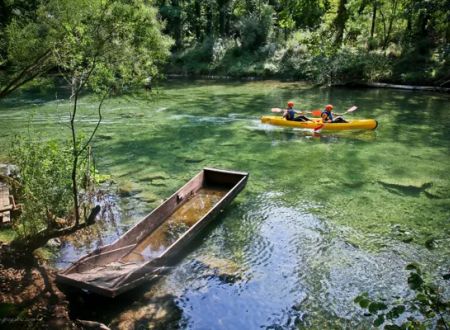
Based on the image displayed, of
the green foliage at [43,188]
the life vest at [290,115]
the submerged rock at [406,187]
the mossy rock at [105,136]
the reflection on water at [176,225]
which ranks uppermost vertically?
the green foliage at [43,188]

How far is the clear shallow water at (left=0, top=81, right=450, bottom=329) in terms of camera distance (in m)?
7.25

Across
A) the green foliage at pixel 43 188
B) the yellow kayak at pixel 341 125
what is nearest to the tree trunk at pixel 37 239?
the green foliage at pixel 43 188

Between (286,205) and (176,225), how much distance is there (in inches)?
112

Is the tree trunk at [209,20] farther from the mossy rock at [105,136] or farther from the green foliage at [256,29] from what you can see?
the mossy rock at [105,136]

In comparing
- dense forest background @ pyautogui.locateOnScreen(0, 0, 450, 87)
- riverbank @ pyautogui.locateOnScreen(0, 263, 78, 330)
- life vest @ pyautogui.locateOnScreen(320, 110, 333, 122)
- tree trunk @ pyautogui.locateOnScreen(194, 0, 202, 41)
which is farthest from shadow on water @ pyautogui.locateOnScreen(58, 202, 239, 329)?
tree trunk @ pyautogui.locateOnScreen(194, 0, 202, 41)

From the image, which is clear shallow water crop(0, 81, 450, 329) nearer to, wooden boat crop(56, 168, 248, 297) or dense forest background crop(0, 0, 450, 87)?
wooden boat crop(56, 168, 248, 297)

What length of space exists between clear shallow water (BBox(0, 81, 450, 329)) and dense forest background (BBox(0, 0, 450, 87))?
5.71 m

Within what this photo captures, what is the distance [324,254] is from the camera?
858 cm

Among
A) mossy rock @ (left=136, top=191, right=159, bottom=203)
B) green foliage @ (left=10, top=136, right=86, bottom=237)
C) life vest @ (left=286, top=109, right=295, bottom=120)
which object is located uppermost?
green foliage @ (left=10, top=136, right=86, bottom=237)

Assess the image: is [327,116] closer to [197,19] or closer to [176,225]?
[176,225]

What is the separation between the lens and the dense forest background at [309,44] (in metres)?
27.3

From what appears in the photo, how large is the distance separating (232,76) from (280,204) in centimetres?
2556

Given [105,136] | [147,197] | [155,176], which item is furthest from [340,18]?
[147,197]

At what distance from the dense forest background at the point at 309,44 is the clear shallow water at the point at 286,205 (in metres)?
5.71
